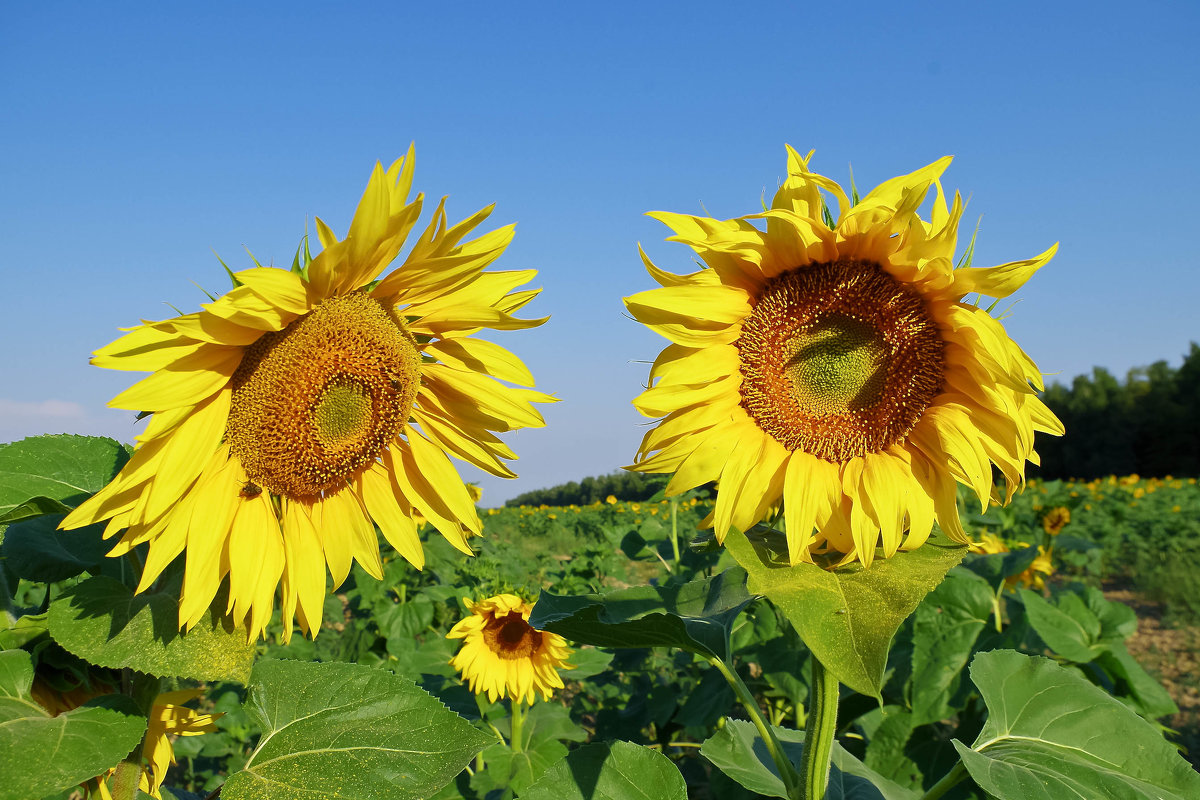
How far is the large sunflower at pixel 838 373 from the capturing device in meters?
1.38

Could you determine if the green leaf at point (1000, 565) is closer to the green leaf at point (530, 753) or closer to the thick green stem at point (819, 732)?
the green leaf at point (530, 753)

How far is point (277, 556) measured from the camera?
145 cm

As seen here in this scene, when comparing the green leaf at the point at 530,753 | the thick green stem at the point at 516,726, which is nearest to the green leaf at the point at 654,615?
the green leaf at the point at 530,753

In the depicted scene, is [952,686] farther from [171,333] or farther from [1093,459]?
[1093,459]

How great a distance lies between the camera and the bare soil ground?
580 cm

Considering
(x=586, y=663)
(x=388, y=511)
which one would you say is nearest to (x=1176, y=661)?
(x=586, y=663)

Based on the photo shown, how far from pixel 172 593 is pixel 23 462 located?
1.18 ft

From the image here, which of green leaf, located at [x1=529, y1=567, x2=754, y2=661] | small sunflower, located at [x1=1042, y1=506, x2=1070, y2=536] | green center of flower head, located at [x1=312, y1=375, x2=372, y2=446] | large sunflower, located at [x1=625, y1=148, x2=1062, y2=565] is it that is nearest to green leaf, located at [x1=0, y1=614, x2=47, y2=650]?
green center of flower head, located at [x1=312, y1=375, x2=372, y2=446]

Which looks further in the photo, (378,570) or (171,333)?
(378,570)

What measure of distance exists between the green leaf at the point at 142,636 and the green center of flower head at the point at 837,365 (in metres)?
1.12

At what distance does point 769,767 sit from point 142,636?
1305 mm

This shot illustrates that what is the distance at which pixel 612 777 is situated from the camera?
4.89 feet

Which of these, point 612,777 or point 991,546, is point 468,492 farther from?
point 991,546

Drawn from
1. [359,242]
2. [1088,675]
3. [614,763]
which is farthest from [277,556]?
[1088,675]
